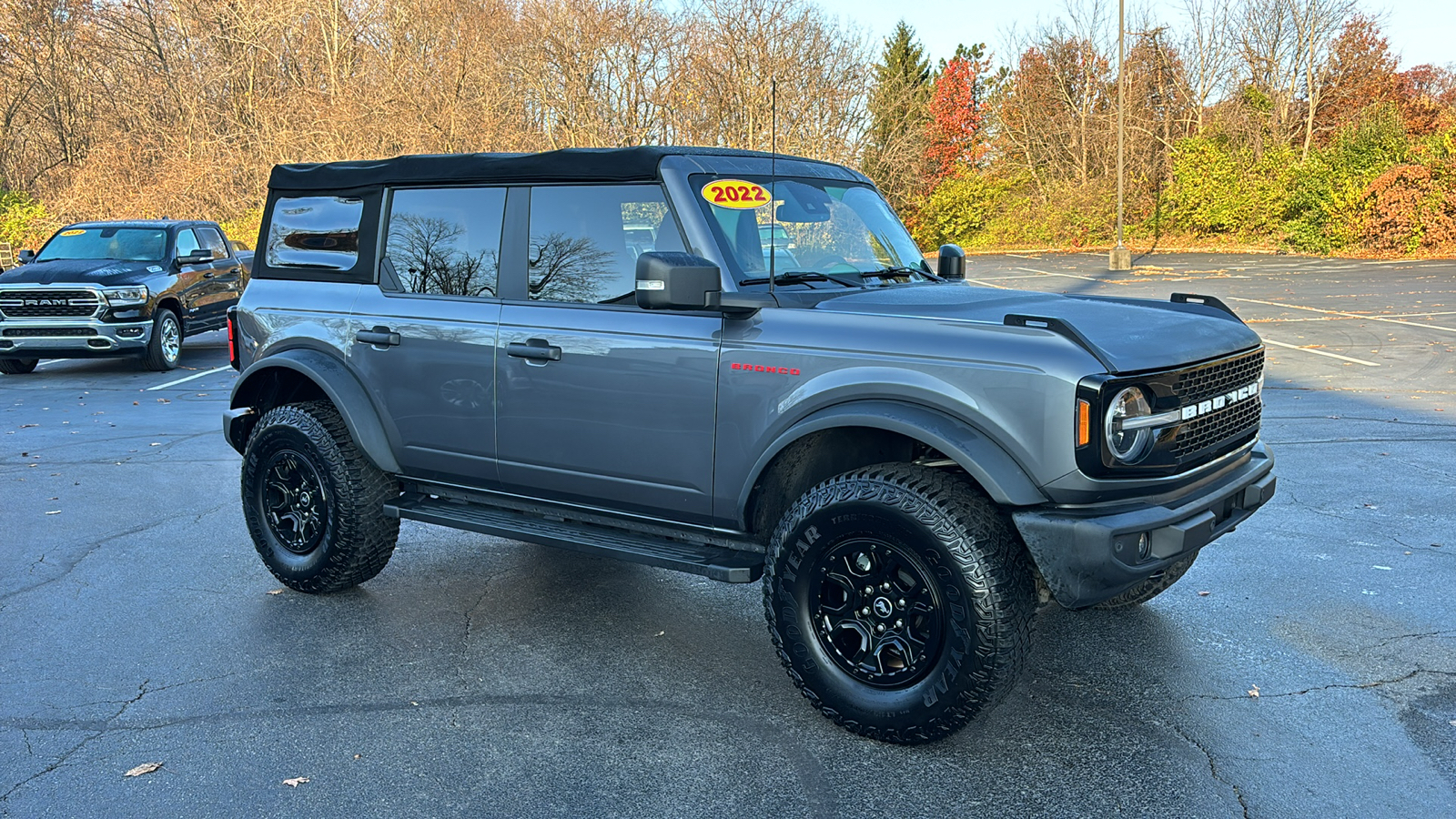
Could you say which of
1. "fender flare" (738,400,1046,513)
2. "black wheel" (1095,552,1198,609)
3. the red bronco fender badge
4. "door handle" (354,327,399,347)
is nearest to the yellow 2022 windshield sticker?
the red bronco fender badge

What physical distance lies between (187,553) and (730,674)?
344 cm

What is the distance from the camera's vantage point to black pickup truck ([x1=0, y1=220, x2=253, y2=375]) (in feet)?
45.3

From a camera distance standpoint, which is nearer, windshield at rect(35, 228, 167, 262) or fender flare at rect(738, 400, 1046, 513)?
fender flare at rect(738, 400, 1046, 513)

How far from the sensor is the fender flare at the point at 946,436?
146 inches

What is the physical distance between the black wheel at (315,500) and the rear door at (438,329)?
0.88 feet

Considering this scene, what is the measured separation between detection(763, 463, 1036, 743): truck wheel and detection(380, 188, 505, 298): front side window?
6.20 ft

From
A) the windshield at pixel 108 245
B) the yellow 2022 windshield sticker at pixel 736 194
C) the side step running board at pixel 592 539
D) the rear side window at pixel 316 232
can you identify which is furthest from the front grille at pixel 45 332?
the yellow 2022 windshield sticker at pixel 736 194

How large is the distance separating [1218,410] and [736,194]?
6.45 ft

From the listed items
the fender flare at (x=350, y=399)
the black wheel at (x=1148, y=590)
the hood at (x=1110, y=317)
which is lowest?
the black wheel at (x=1148, y=590)

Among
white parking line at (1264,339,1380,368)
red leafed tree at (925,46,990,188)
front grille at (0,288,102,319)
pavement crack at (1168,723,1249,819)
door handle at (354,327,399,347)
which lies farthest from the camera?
red leafed tree at (925,46,990,188)

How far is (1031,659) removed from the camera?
15.4 ft

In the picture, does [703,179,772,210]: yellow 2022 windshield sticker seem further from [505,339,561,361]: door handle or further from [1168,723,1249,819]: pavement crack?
[1168,723,1249,819]: pavement crack

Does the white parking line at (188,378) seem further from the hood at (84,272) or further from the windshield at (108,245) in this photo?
the windshield at (108,245)

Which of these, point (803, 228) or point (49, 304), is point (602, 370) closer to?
point (803, 228)
